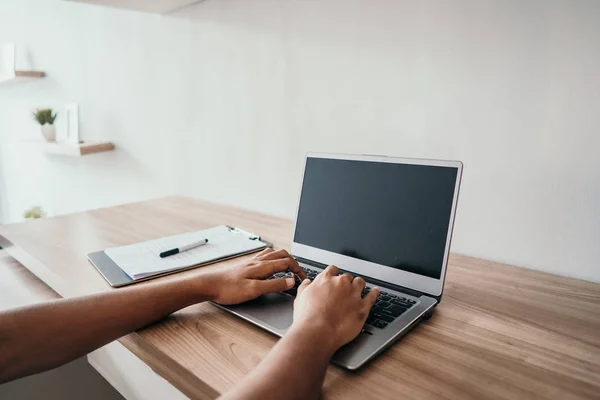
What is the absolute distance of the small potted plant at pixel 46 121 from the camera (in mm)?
2359

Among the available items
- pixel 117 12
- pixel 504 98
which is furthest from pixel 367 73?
pixel 117 12

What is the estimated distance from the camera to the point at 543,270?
33.2 inches

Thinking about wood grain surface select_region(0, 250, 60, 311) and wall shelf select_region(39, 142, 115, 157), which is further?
wall shelf select_region(39, 142, 115, 157)

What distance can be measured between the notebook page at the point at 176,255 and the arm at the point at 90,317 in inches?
6.5

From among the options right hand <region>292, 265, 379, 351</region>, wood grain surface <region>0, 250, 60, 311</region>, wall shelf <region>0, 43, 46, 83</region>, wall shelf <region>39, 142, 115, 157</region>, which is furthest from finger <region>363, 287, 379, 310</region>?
wall shelf <region>0, 43, 46, 83</region>

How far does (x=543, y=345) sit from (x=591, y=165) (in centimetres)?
38

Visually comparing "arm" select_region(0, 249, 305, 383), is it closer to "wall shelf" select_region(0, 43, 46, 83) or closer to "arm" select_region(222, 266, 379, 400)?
"arm" select_region(222, 266, 379, 400)

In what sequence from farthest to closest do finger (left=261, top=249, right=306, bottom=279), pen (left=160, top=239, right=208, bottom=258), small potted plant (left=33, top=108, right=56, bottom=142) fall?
small potted plant (left=33, top=108, right=56, bottom=142) < pen (left=160, top=239, right=208, bottom=258) < finger (left=261, top=249, right=306, bottom=279)

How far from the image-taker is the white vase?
7.79ft

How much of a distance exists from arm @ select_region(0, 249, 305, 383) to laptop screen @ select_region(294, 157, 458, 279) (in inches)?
7.2

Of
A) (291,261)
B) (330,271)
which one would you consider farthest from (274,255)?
(330,271)

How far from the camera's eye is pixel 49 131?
238 cm

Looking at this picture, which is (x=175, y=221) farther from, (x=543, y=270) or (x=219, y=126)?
(x=543, y=270)

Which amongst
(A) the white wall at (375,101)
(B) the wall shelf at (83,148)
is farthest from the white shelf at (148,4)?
(B) the wall shelf at (83,148)
